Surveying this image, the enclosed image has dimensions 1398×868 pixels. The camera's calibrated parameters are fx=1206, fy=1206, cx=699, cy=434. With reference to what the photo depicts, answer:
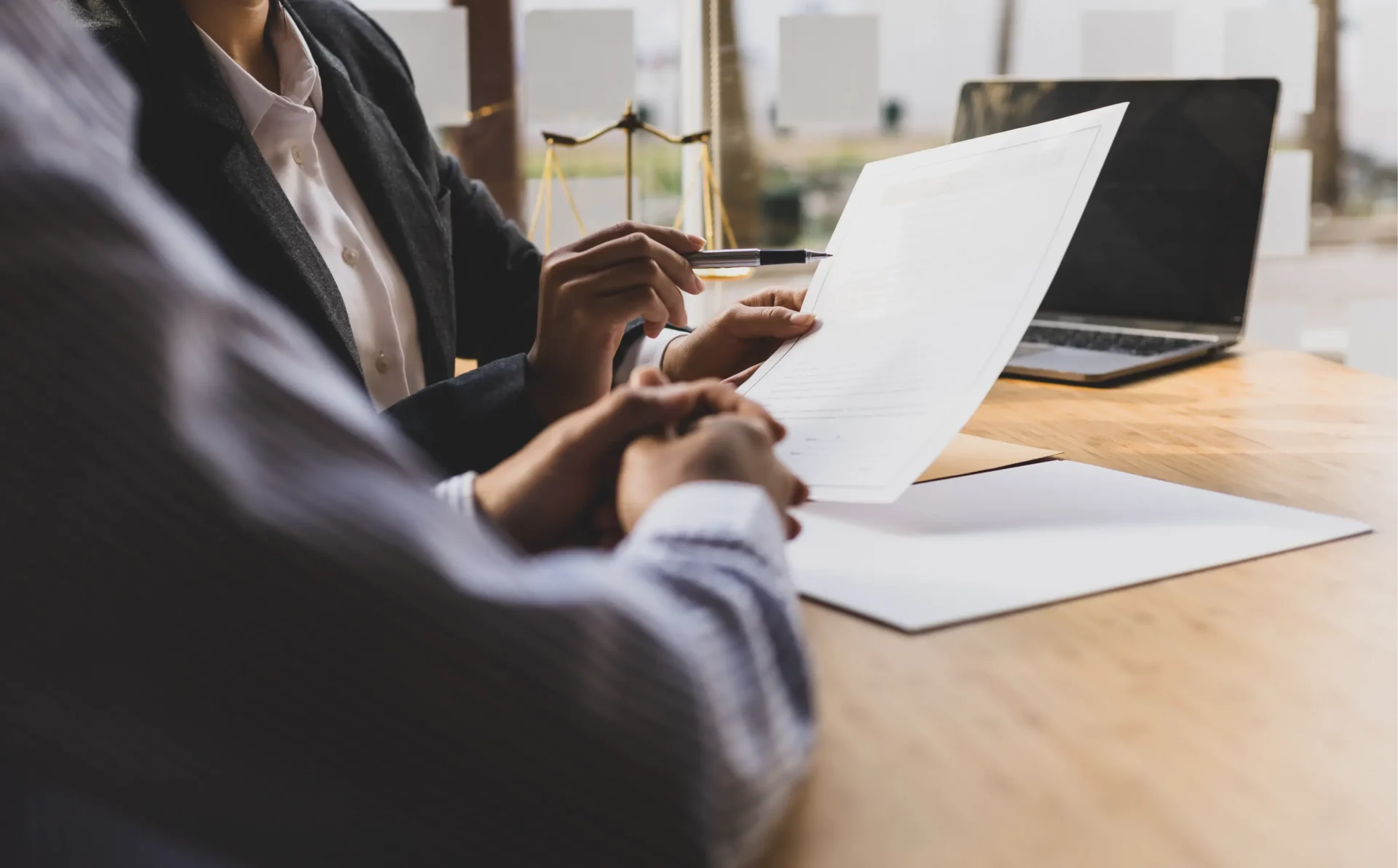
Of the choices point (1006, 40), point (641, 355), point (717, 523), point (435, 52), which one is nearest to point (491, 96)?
point (435, 52)

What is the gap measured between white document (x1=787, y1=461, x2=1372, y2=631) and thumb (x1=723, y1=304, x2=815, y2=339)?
18cm

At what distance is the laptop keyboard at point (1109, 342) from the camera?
130 centimetres

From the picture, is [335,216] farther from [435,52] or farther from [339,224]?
[435,52]

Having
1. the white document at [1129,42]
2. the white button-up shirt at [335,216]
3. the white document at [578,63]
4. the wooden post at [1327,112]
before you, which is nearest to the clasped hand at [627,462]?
the white button-up shirt at [335,216]

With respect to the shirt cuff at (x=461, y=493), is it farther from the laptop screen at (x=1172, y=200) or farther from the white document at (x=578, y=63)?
the white document at (x=578, y=63)

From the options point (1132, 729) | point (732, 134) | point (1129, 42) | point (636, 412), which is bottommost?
point (1132, 729)

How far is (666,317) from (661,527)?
57 centimetres

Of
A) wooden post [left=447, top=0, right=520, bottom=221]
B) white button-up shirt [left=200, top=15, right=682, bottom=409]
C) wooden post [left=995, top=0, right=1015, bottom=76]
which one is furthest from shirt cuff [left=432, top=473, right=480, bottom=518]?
wooden post [left=995, top=0, right=1015, bottom=76]

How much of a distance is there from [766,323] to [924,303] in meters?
0.20

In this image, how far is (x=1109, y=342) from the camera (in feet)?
4.46

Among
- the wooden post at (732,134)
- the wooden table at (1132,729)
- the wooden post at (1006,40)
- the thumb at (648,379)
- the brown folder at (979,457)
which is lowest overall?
the wooden table at (1132,729)

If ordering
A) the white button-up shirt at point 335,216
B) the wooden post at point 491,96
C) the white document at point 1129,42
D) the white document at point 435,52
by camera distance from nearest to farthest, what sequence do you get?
the white button-up shirt at point 335,216 < the white document at point 435,52 < the white document at point 1129,42 < the wooden post at point 491,96

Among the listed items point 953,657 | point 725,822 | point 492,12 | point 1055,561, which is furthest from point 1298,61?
point 725,822

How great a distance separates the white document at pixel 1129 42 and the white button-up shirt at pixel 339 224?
1528 millimetres
